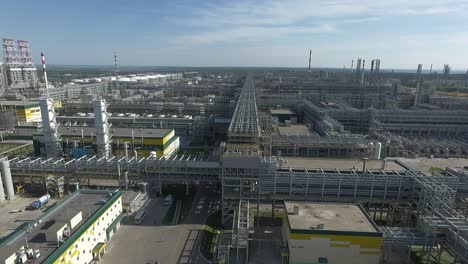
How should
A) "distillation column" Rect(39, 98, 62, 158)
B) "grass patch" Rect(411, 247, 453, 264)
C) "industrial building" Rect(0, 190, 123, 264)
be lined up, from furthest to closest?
"distillation column" Rect(39, 98, 62, 158) → "grass patch" Rect(411, 247, 453, 264) → "industrial building" Rect(0, 190, 123, 264)

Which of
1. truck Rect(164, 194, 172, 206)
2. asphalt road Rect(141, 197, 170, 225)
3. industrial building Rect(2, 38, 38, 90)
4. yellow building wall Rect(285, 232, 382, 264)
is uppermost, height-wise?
industrial building Rect(2, 38, 38, 90)

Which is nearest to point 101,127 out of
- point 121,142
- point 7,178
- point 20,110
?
point 121,142

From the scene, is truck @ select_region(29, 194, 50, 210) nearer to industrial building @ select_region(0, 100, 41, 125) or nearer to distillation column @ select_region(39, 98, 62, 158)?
distillation column @ select_region(39, 98, 62, 158)

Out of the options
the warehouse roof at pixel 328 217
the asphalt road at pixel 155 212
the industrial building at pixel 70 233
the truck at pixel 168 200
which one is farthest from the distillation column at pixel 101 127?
the warehouse roof at pixel 328 217

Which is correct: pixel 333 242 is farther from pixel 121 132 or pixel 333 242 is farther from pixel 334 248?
pixel 121 132

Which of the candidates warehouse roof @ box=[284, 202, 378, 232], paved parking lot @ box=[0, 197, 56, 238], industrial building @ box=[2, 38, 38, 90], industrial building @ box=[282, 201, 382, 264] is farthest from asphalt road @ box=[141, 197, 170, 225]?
industrial building @ box=[2, 38, 38, 90]

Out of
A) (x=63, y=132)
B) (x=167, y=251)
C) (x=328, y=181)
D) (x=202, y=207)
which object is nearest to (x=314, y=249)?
(x=328, y=181)
